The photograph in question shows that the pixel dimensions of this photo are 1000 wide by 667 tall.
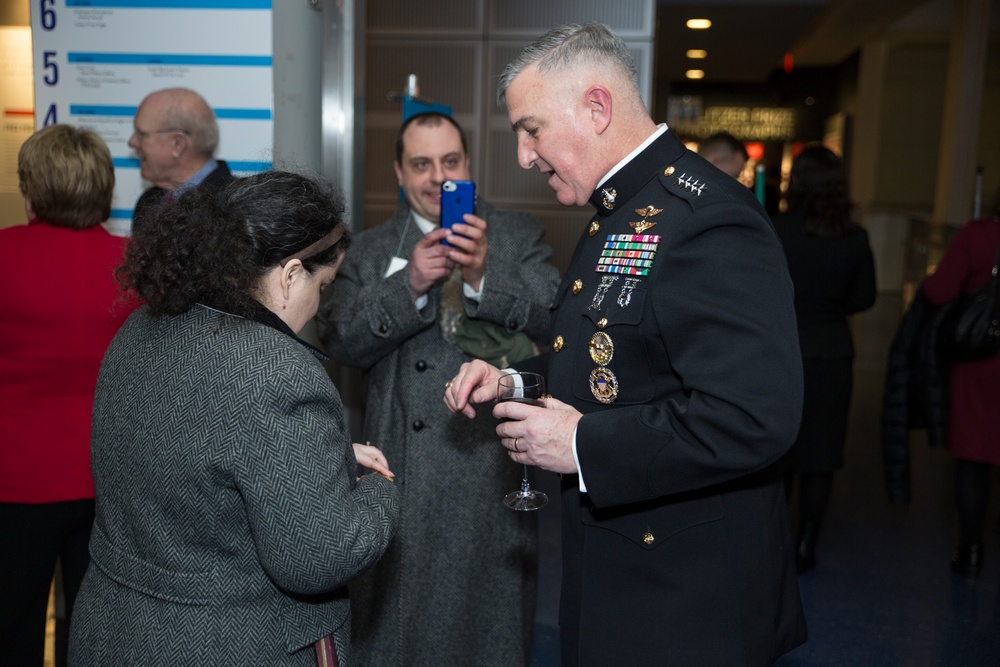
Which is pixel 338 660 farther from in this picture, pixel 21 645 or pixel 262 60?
→ pixel 262 60

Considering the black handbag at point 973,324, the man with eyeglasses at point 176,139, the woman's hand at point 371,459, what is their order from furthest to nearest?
1. the black handbag at point 973,324
2. the man with eyeglasses at point 176,139
3. the woman's hand at point 371,459

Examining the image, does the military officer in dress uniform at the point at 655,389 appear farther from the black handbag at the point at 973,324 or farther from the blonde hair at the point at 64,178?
the black handbag at the point at 973,324

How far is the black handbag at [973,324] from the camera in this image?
3521 millimetres

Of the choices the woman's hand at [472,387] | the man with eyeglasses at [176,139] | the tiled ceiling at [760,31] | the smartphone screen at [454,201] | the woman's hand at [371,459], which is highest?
the tiled ceiling at [760,31]

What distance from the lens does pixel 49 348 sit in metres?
2.20

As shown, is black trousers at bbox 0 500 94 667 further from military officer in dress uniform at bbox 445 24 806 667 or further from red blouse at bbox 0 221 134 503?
military officer in dress uniform at bbox 445 24 806 667

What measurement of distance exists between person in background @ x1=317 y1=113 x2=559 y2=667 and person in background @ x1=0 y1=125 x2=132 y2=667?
25.1 inches

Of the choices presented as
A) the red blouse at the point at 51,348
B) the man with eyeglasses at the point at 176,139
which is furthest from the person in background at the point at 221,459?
the man with eyeglasses at the point at 176,139

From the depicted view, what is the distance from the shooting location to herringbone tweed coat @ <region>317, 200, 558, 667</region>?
7.97ft

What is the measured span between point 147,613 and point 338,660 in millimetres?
339

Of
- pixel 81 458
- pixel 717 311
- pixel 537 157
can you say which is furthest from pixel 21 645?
pixel 717 311

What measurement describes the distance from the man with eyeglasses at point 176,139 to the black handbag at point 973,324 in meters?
2.96

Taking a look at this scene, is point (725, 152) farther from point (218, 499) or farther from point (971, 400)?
point (218, 499)

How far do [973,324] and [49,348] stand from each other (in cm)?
340
